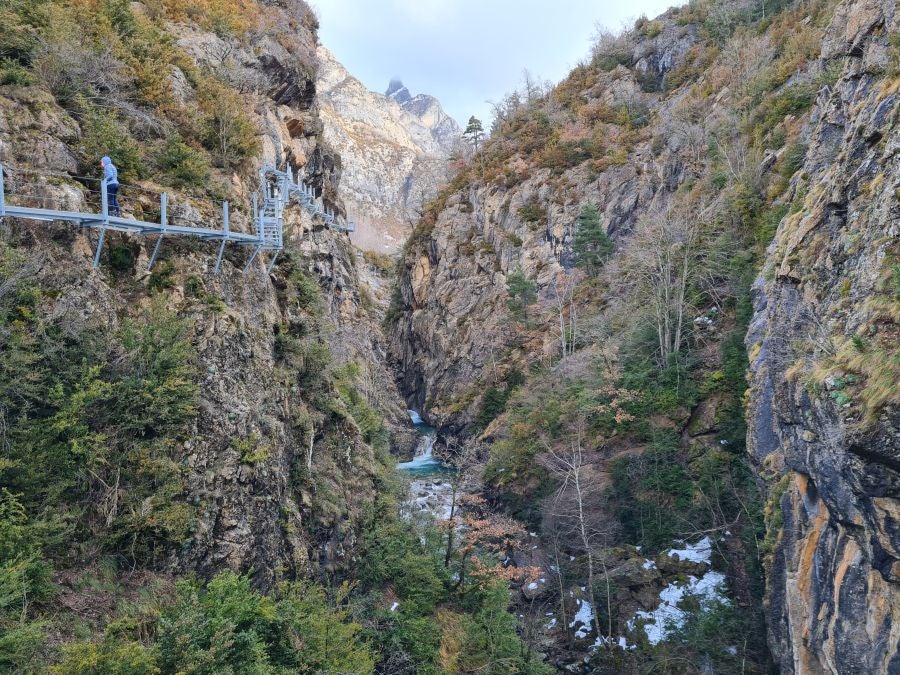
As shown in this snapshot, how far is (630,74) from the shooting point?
46031 mm

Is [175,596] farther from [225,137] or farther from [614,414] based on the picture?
[614,414]

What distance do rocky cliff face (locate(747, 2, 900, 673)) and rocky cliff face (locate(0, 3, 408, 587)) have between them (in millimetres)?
9841

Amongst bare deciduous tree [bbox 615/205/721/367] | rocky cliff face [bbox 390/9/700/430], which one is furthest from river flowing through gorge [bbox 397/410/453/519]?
bare deciduous tree [bbox 615/205/721/367]

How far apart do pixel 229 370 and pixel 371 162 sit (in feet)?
478

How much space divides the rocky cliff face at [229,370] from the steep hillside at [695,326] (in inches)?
334

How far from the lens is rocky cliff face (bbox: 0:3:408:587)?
332 inches

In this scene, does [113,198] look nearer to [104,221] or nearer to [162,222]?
[162,222]

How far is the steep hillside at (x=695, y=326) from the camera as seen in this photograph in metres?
8.32

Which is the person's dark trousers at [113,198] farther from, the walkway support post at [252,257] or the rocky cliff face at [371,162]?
the rocky cliff face at [371,162]

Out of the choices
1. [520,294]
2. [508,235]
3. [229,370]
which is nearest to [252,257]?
[229,370]

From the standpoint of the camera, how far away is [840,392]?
7391 mm

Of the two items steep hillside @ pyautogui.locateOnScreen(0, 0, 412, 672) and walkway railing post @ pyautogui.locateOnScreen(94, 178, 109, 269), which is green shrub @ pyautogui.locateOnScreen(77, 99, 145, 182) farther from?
walkway railing post @ pyautogui.locateOnScreen(94, 178, 109, 269)

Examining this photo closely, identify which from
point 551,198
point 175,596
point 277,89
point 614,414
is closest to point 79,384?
point 175,596

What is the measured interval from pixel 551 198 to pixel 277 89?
22724 millimetres
